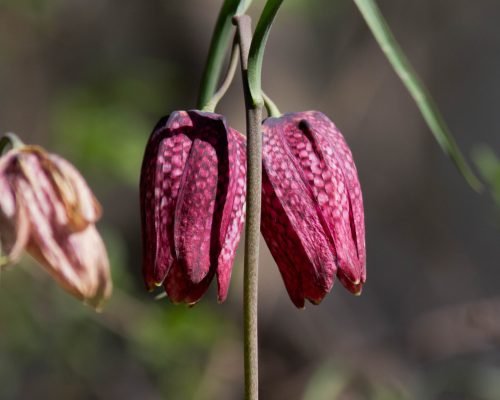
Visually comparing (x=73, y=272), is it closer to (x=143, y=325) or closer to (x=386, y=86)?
(x=143, y=325)

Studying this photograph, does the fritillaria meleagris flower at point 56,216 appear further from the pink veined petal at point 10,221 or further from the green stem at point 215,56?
the green stem at point 215,56

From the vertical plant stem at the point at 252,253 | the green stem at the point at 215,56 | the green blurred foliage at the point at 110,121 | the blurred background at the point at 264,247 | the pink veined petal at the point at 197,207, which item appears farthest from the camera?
the green blurred foliage at the point at 110,121

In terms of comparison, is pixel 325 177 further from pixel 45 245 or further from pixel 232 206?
pixel 45 245

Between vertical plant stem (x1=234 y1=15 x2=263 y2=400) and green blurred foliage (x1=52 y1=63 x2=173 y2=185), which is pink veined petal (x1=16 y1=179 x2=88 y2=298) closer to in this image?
vertical plant stem (x1=234 y1=15 x2=263 y2=400)

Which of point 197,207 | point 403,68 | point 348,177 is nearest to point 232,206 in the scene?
point 197,207

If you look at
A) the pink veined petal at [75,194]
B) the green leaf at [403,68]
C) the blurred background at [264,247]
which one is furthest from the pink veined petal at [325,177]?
the blurred background at [264,247]

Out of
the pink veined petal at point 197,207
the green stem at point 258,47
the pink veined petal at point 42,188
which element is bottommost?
the pink veined petal at point 42,188

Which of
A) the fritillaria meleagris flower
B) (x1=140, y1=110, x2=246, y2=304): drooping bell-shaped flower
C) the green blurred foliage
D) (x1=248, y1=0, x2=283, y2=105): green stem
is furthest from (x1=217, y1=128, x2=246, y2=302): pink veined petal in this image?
the green blurred foliage
